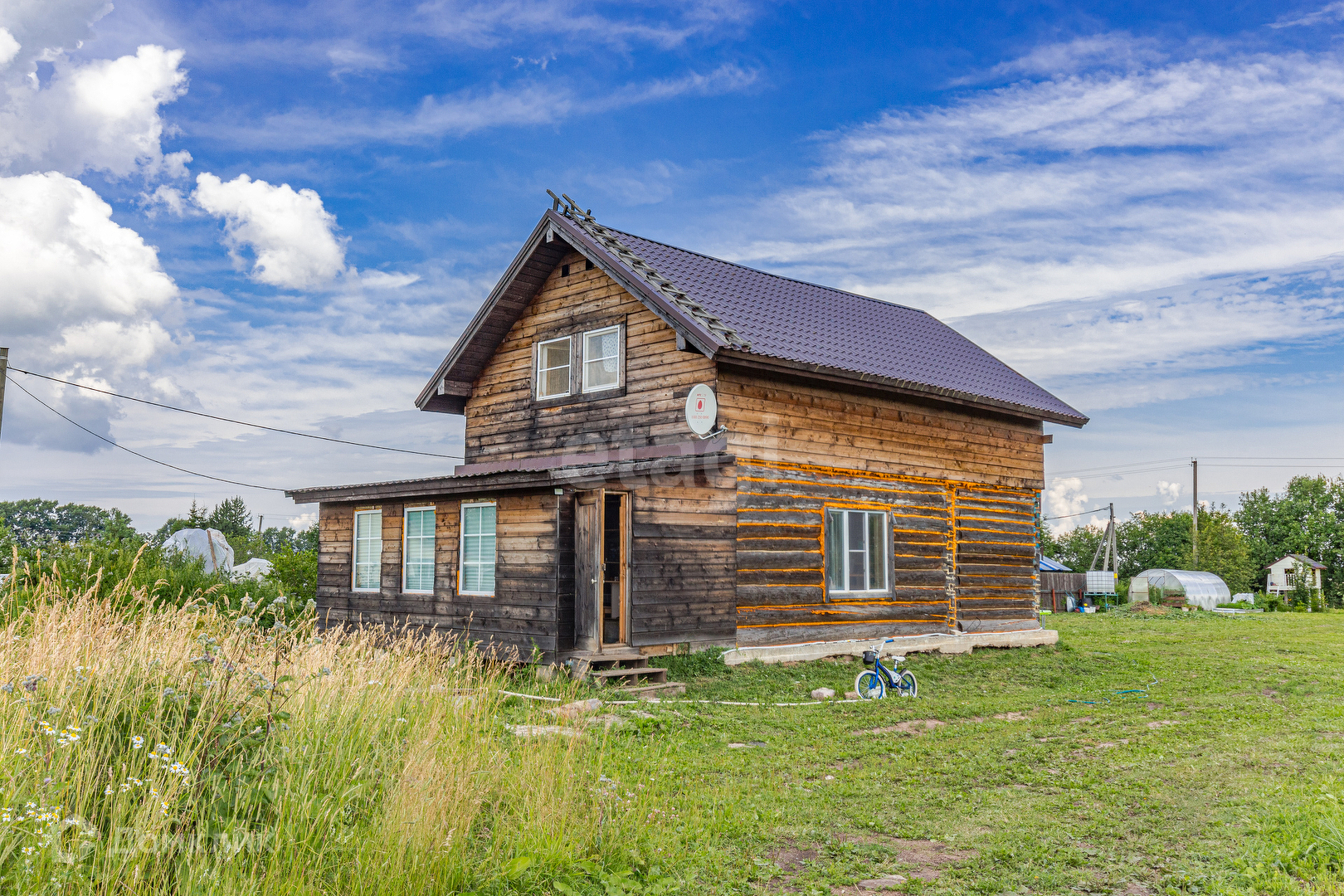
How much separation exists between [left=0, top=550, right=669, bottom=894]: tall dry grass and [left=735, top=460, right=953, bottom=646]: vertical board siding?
331 inches

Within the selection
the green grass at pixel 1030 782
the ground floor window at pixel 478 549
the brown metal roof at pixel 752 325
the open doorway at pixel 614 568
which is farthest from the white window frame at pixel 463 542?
the brown metal roof at pixel 752 325

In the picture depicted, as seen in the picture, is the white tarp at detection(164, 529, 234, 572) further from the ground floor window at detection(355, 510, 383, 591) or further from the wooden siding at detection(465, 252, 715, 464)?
the wooden siding at detection(465, 252, 715, 464)

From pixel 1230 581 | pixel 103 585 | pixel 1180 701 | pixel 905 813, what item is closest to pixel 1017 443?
pixel 1180 701

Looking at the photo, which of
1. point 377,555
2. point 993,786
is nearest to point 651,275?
point 377,555

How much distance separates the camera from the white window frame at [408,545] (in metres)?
16.4

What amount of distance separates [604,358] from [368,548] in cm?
597

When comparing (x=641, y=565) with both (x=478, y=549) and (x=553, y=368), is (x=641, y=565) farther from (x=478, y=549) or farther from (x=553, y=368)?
(x=553, y=368)

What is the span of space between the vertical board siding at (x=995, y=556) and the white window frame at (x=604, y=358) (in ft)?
24.4

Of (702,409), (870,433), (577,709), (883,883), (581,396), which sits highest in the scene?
(581,396)

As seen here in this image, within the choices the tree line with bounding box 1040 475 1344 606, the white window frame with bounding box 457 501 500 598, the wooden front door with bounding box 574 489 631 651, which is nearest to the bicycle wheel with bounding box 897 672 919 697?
the wooden front door with bounding box 574 489 631 651

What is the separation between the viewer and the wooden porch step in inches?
507

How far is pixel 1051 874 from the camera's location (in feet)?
18.0

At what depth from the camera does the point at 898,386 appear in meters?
16.6

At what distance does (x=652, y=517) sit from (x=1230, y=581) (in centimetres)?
5157
